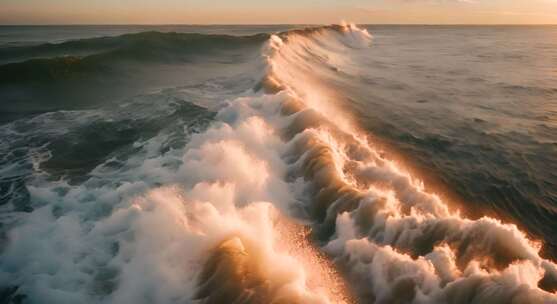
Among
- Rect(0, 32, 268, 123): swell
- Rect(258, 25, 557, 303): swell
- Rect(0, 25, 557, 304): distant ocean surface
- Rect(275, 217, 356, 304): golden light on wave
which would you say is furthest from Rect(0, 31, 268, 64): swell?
Rect(275, 217, 356, 304): golden light on wave

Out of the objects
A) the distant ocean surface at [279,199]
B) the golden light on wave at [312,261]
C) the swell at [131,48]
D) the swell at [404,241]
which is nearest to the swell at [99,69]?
the swell at [131,48]

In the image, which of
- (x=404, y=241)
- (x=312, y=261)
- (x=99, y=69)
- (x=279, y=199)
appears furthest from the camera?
(x=99, y=69)

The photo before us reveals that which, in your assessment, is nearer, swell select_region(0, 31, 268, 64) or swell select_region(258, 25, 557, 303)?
swell select_region(258, 25, 557, 303)

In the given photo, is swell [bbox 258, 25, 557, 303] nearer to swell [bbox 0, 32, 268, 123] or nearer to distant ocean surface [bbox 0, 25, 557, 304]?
distant ocean surface [bbox 0, 25, 557, 304]

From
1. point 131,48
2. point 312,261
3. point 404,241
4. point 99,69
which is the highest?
point 131,48

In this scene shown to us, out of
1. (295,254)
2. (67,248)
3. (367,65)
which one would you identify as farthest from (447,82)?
(67,248)

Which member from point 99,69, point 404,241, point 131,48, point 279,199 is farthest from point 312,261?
point 131,48

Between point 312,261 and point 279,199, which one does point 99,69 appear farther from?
point 312,261

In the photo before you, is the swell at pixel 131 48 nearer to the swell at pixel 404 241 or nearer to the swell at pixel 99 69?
the swell at pixel 99 69
